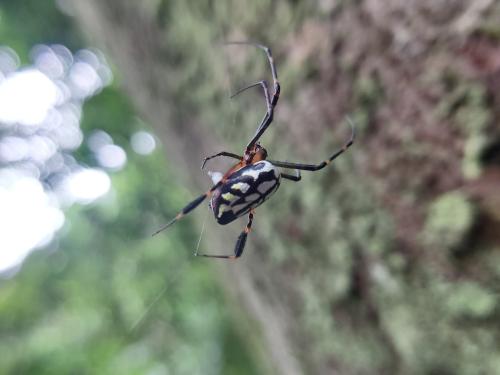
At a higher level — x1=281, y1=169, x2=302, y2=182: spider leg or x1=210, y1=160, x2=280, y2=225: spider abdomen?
x1=281, y1=169, x2=302, y2=182: spider leg

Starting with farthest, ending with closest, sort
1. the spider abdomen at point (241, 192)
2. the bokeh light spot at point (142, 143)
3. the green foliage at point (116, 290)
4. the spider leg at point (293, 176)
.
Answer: the bokeh light spot at point (142, 143), the green foliage at point (116, 290), the spider leg at point (293, 176), the spider abdomen at point (241, 192)

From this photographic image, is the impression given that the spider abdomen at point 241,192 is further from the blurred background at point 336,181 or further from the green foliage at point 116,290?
the green foliage at point 116,290

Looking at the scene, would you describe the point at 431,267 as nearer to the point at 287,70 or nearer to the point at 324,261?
the point at 324,261

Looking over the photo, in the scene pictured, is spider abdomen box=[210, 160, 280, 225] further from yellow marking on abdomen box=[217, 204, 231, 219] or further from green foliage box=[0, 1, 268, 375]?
green foliage box=[0, 1, 268, 375]

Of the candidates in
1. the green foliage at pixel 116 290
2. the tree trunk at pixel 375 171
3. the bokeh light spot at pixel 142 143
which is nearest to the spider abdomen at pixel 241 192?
the tree trunk at pixel 375 171

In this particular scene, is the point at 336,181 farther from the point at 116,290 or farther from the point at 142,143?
the point at 142,143

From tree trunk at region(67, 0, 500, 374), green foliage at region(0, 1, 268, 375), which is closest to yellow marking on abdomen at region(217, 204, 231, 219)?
tree trunk at region(67, 0, 500, 374)

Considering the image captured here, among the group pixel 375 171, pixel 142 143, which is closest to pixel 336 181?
pixel 375 171

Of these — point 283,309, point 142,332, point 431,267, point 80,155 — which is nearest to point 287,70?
point 431,267

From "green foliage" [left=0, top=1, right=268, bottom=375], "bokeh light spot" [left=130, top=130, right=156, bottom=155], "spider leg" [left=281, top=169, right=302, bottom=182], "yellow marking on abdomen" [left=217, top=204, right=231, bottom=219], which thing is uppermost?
"bokeh light spot" [left=130, top=130, right=156, bottom=155]
